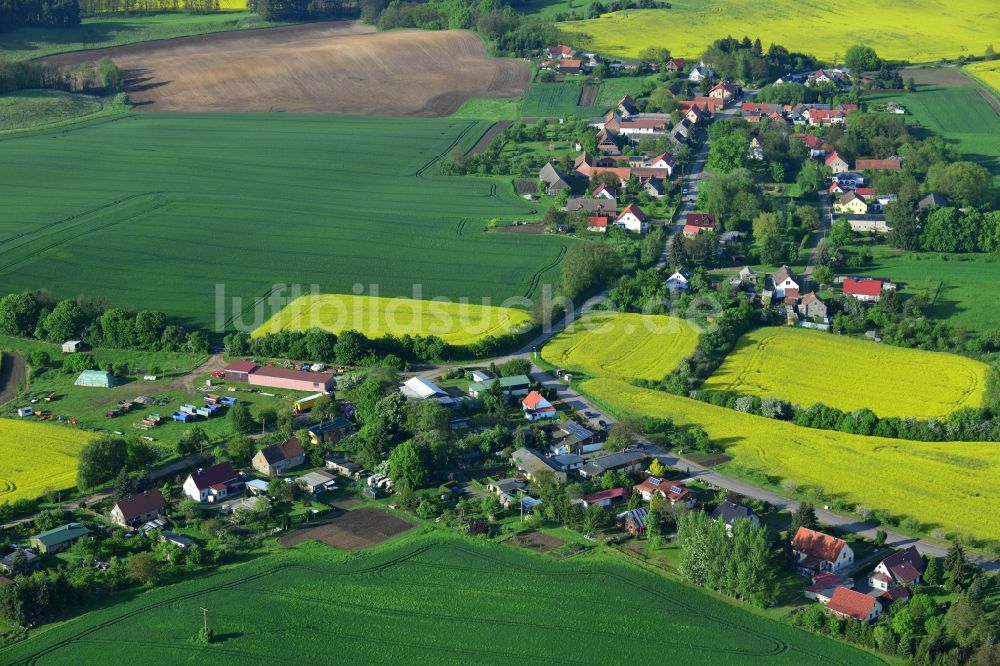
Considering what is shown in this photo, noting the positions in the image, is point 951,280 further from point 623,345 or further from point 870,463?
point 870,463

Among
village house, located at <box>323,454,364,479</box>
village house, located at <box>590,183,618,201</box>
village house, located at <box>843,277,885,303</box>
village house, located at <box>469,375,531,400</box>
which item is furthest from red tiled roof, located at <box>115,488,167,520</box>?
village house, located at <box>590,183,618,201</box>

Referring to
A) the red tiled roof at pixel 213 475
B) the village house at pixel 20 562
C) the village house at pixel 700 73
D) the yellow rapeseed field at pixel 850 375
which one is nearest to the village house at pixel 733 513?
the yellow rapeseed field at pixel 850 375

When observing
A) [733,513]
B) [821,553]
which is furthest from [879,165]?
[821,553]

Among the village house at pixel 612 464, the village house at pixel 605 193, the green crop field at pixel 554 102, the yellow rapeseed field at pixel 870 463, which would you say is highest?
the green crop field at pixel 554 102

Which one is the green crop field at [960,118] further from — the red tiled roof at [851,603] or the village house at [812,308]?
the red tiled roof at [851,603]

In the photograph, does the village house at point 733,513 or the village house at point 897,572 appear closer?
the village house at point 897,572

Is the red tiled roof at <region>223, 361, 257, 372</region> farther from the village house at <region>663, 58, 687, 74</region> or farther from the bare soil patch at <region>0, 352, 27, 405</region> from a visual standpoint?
the village house at <region>663, 58, 687, 74</region>

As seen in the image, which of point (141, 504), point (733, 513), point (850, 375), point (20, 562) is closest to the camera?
point (20, 562)
